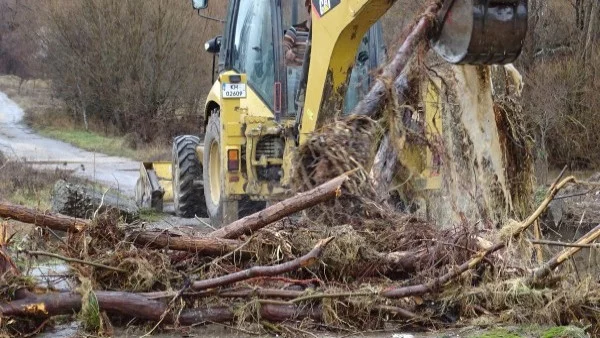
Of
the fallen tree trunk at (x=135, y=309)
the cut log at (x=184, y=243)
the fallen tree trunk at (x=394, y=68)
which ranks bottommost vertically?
the fallen tree trunk at (x=135, y=309)

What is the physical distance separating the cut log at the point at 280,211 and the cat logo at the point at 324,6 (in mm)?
2461

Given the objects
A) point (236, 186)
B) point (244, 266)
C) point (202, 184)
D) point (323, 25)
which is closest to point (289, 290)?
point (244, 266)

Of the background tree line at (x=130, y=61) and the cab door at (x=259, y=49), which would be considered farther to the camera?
the background tree line at (x=130, y=61)

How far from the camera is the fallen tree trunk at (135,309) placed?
4281mm

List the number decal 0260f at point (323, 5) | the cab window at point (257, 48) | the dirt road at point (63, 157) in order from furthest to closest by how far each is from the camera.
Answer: the dirt road at point (63, 157)
the cab window at point (257, 48)
the number decal 0260f at point (323, 5)

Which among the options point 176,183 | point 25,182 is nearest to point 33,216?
point 176,183

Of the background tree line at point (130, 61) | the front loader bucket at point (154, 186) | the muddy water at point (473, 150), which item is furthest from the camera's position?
the background tree line at point (130, 61)

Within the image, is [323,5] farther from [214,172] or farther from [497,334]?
[214,172]

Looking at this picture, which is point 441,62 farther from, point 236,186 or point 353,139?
point 236,186

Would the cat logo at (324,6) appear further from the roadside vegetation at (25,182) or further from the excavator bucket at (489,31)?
the roadside vegetation at (25,182)

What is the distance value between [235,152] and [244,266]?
463cm

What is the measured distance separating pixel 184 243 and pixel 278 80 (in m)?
4.71

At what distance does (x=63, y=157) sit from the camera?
2531 centimetres

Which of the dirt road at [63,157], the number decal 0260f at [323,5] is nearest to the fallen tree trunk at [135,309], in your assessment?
the number decal 0260f at [323,5]
